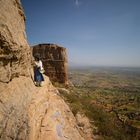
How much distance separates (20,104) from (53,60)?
80.2ft

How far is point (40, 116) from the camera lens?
679 centimetres

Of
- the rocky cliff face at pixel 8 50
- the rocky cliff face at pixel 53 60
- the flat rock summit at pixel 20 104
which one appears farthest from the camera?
the rocky cliff face at pixel 53 60

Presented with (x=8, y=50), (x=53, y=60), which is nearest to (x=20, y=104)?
(x=8, y=50)

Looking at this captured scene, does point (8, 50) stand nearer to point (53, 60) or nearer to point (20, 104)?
point (20, 104)

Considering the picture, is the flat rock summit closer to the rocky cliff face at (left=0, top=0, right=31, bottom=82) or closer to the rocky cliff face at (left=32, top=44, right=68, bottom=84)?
the rocky cliff face at (left=0, top=0, right=31, bottom=82)

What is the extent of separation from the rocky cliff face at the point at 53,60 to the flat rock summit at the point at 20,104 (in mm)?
21622

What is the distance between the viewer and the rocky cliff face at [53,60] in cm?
2958

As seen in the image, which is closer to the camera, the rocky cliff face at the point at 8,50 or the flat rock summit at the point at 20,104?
the flat rock summit at the point at 20,104

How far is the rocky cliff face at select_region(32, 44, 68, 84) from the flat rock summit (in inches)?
851

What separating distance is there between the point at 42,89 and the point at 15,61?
244cm

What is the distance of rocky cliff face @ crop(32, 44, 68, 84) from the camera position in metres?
29.6

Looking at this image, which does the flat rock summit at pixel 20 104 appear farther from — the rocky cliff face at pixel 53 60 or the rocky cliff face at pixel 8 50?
the rocky cliff face at pixel 53 60

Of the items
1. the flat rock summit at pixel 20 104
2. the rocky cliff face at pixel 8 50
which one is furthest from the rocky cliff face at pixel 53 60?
the rocky cliff face at pixel 8 50

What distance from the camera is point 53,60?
30062 millimetres
